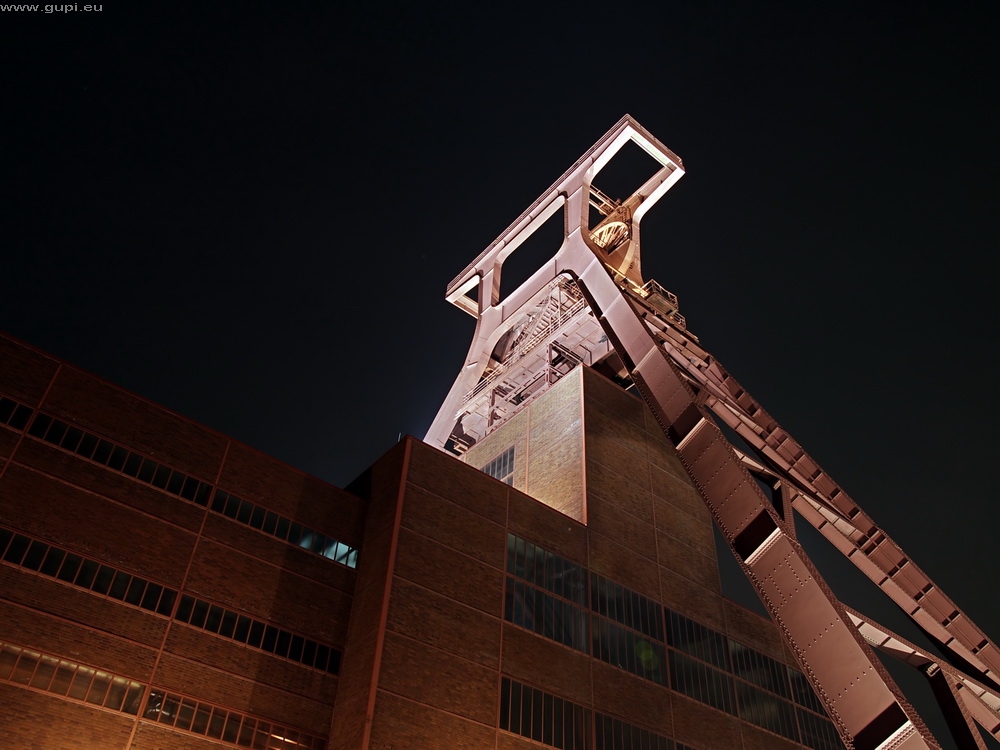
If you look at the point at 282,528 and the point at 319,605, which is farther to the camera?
the point at 282,528

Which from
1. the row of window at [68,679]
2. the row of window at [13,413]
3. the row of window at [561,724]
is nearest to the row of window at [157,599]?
the row of window at [68,679]

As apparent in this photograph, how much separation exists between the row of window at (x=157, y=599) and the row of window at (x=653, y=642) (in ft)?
19.3

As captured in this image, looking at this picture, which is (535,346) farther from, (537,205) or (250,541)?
(250,541)

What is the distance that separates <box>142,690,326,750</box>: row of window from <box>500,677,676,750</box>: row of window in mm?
5032

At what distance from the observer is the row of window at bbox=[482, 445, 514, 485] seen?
110ft

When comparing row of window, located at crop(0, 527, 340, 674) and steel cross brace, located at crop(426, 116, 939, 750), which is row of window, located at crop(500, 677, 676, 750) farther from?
steel cross brace, located at crop(426, 116, 939, 750)

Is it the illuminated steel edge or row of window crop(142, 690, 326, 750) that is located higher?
the illuminated steel edge

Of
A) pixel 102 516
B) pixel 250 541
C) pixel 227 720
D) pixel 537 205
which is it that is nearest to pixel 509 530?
pixel 250 541

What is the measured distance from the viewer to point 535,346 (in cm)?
3700

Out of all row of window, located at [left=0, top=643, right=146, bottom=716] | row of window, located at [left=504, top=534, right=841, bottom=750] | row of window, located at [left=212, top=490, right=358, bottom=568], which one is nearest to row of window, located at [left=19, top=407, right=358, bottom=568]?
row of window, located at [left=212, top=490, right=358, bottom=568]

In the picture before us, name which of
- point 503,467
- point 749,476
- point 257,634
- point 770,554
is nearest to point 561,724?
point 257,634

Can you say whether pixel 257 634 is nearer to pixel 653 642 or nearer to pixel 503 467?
pixel 653 642

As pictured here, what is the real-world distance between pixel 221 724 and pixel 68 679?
141 inches

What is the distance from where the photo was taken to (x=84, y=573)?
18.7m
